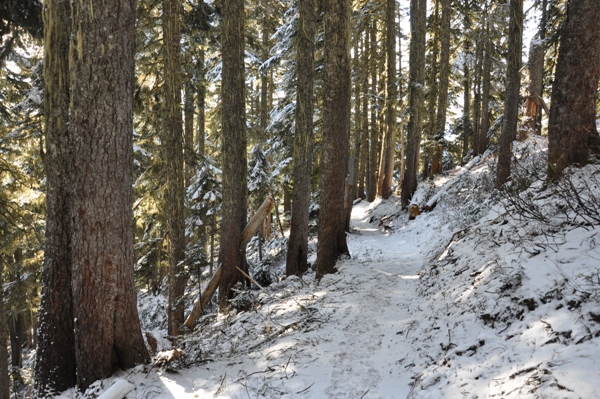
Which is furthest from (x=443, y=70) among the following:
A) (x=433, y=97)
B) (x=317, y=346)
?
(x=317, y=346)

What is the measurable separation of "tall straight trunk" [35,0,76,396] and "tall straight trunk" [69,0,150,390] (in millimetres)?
615

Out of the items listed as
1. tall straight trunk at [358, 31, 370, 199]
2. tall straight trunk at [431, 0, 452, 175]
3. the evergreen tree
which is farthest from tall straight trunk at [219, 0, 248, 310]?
tall straight trunk at [358, 31, 370, 199]

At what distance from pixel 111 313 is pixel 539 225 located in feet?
19.8

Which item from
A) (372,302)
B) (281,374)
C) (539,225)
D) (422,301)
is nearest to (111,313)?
(281,374)

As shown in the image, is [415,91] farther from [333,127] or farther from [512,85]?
[333,127]

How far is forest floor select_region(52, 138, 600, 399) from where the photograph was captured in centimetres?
330

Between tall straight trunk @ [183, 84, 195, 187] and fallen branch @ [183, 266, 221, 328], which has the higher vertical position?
tall straight trunk @ [183, 84, 195, 187]

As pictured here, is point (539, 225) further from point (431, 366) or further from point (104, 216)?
point (104, 216)

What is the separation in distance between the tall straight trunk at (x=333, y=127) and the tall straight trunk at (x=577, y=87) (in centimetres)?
419

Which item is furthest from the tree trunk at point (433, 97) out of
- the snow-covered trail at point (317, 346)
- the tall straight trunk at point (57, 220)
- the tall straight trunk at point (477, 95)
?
the tall straight trunk at point (57, 220)

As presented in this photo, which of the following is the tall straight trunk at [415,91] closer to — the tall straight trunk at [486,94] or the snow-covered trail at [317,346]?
the tall straight trunk at [486,94]

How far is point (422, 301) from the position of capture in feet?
20.9

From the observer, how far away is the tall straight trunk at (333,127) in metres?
8.46

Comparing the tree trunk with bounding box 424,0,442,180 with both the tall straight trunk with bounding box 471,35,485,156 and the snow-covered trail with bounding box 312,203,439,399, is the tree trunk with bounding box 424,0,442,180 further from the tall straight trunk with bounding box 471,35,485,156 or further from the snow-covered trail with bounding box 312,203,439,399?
the snow-covered trail with bounding box 312,203,439,399
